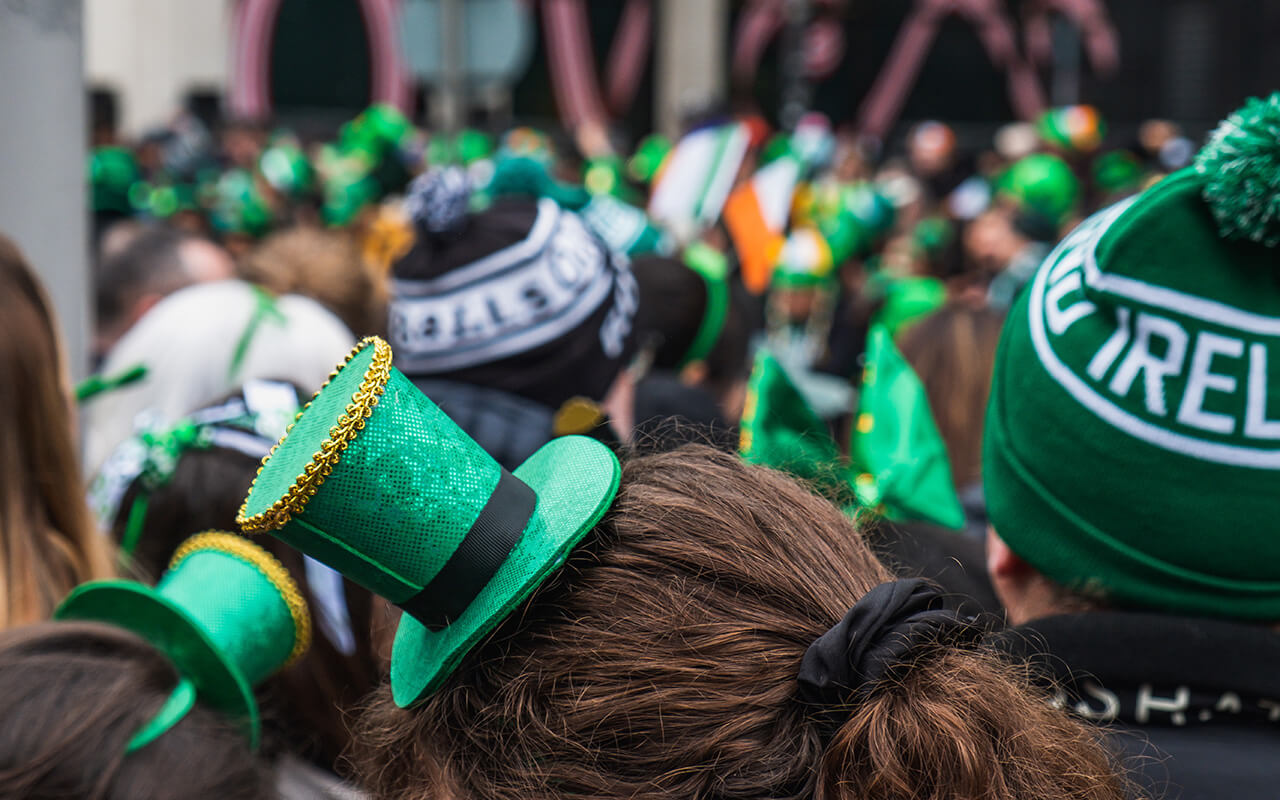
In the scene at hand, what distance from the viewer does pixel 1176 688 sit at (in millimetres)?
1307

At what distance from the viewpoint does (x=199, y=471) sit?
6.91 feet

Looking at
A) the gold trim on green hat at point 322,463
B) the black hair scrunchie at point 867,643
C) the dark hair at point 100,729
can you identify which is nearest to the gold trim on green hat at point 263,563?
the dark hair at point 100,729

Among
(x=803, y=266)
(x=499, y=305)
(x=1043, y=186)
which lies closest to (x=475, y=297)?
(x=499, y=305)

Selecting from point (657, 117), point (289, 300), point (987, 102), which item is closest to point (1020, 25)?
point (987, 102)

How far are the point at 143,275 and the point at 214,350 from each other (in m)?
1.36

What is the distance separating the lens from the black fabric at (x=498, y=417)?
93.0 inches

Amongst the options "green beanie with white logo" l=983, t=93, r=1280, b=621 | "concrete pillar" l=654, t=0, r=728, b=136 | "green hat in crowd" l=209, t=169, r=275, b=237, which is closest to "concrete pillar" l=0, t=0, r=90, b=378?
"green beanie with white logo" l=983, t=93, r=1280, b=621

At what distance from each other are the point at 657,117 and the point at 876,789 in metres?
20.9

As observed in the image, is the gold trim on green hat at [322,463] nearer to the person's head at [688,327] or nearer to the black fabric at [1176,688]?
the black fabric at [1176,688]

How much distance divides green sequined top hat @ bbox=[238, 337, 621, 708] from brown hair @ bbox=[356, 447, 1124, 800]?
0.16ft

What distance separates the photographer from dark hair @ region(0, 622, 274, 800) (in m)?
1.12

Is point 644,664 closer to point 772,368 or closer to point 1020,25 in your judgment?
point 772,368

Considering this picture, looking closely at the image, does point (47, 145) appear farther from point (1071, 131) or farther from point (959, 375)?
point (1071, 131)

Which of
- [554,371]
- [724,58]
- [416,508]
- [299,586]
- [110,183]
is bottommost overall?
[724,58]
